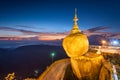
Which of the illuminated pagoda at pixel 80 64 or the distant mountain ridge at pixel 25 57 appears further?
the distant mountain ridge at pixel 25 57

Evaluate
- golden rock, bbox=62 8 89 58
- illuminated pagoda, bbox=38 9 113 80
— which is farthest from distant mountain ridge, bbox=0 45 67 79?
golden rock, bbox=62 8 89 58

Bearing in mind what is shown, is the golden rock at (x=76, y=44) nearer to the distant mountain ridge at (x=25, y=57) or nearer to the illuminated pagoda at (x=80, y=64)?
the illuminated pagoda at (x=80, y=64)

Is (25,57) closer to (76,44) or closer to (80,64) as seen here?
(80,64)

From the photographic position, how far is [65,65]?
1203cm

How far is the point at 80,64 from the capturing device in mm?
11102

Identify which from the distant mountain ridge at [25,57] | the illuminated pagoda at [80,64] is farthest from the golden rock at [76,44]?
the distant mountain ridge at [25,57]

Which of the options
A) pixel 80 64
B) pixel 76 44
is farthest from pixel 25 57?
pixel 76 44

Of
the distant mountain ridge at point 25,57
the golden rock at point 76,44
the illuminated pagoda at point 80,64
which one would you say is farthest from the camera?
the distant mountain ridge at point 25,57

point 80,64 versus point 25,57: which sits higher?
point 80,64

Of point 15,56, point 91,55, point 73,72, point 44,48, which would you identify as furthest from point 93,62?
point 15,56

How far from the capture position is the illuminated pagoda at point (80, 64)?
1052cm

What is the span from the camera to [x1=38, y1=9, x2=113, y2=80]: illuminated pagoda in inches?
414

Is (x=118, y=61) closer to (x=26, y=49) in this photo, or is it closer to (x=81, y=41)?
(x=81, y=41)

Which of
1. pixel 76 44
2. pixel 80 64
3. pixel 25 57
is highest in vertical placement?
pixel 76 44
